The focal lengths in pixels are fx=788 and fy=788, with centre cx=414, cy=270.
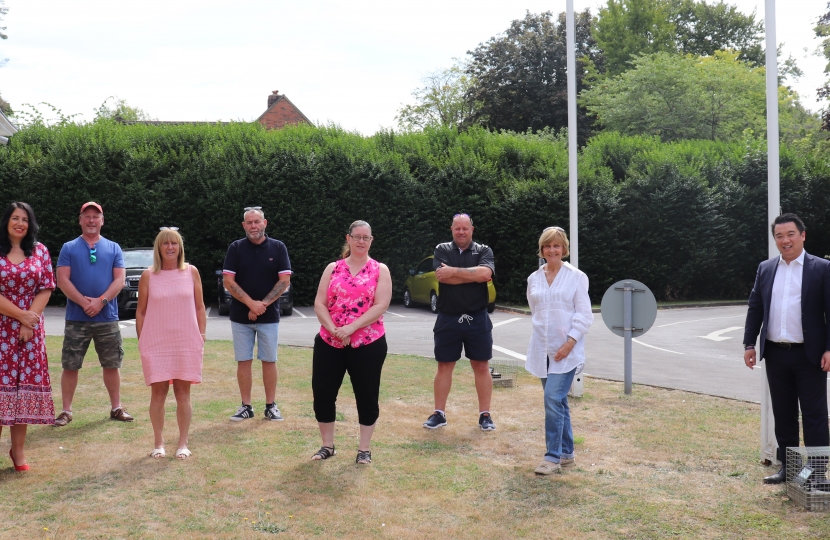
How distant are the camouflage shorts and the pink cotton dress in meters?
1.37

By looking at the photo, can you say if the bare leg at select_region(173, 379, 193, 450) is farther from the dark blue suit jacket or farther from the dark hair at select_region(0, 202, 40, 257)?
the dark blue suit jacket

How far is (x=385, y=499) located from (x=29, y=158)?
20252 millimetres

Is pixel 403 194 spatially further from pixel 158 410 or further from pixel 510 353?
pixel 158 410

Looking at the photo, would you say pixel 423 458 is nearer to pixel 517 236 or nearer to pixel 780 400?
pixel 780 400

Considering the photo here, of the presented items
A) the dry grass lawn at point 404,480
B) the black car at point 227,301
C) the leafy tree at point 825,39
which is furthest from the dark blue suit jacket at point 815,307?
the leafy tree at point 825,39

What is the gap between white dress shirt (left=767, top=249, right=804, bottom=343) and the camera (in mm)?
5383

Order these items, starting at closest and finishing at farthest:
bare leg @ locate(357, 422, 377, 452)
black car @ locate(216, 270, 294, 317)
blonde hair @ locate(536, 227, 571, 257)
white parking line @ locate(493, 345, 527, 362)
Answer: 1. blonde hair @ locate(536, 227, 571, 257)
2. bare leg @ locate(357, 422, 377, 452)
3. white parking line @ locate(493, 345, 527, 362)
4. black car @ locate(216, 270, 294, 317)

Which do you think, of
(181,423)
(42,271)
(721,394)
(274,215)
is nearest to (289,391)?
(181,423)

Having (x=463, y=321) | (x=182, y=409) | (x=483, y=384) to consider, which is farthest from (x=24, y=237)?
(x=483, y=384)

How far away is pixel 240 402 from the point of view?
Result: 8352 millimetres

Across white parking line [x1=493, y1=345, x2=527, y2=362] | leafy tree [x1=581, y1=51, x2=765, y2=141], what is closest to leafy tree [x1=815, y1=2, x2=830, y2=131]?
leafy tree [x1=581, y1=51, x2=765, y2=141]

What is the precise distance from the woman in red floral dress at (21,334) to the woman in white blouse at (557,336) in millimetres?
3630

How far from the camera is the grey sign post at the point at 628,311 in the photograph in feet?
30.4

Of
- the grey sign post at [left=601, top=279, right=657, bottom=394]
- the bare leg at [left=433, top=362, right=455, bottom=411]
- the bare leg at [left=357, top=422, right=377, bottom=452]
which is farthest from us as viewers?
the grey sign post at [left=601, top=279, right=657, bottom=394]
